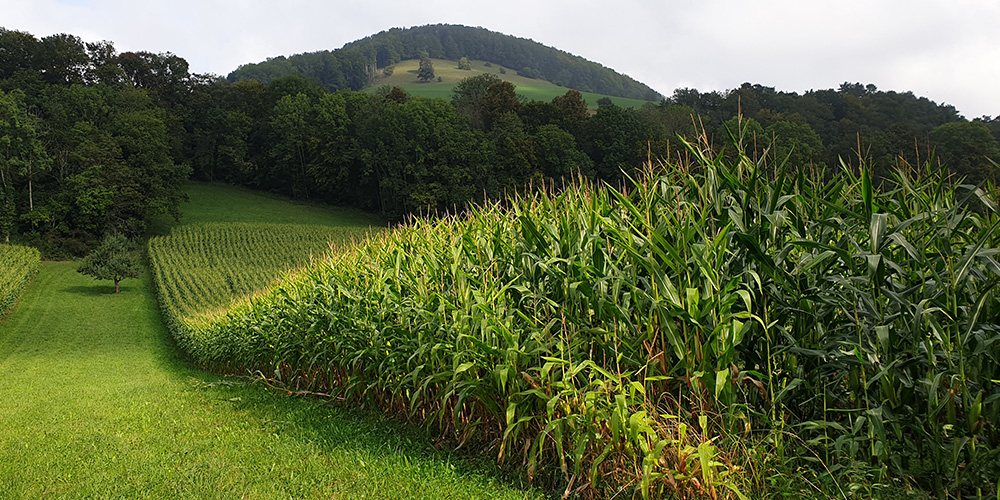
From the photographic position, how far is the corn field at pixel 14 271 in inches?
953

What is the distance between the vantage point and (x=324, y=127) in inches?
2349

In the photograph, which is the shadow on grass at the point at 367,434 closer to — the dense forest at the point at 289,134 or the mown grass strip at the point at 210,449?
the mown grass strip at the point at 210,449

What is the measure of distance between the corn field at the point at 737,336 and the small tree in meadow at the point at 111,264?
33.4 meters

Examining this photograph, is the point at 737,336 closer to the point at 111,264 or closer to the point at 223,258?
the point at 111,264

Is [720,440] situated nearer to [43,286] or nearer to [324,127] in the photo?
[43,286]

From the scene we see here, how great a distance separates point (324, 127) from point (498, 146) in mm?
19665

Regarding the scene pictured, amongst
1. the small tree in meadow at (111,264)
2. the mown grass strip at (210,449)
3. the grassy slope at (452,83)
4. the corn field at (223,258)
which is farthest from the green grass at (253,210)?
the mown grass strip at (210,449)

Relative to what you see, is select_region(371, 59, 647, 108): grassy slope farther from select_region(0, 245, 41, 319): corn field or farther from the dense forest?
select_region(0, 245, 41, 319): corn field

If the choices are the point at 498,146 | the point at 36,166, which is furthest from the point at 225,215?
the point at 498,146

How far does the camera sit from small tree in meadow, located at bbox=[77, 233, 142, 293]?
3127 centimetres

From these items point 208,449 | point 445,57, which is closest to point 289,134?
point 208,449

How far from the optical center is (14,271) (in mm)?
28531

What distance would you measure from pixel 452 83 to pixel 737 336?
109417 millimetres

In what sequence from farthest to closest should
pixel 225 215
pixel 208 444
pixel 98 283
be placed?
1. pixel 225 215
2. pixel 98 283
3. pixel 208 444
